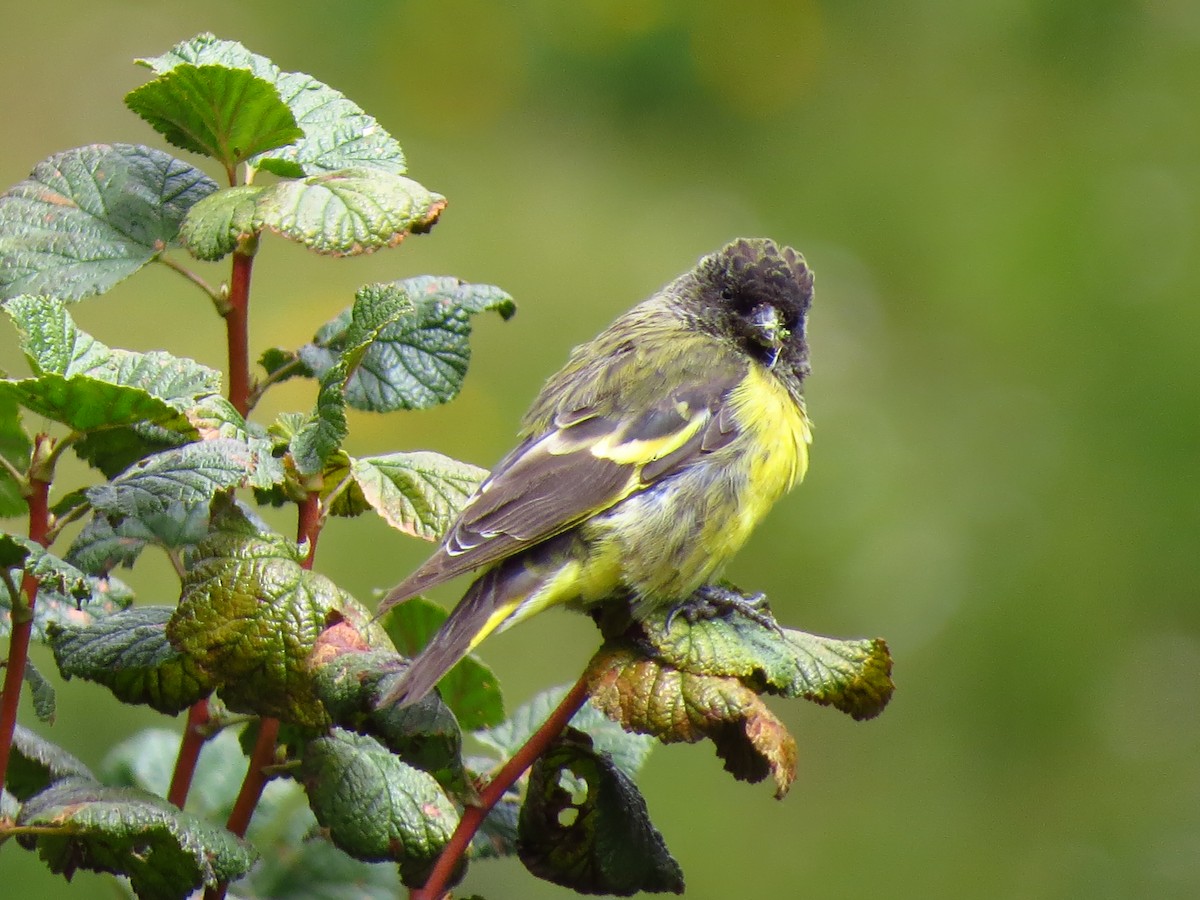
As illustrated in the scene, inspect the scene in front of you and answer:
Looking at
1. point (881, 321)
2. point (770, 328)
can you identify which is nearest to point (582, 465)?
→ point (770, 328)

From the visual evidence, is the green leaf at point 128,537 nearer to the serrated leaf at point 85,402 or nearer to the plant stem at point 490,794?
the serrated leaf at point 85,402

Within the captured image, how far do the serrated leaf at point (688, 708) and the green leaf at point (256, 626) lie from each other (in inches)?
11.5

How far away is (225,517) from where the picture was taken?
1.62 meters

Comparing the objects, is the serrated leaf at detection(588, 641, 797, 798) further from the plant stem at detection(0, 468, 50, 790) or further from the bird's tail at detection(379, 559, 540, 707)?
the plant stem at detection(0, 468, 50, 790)

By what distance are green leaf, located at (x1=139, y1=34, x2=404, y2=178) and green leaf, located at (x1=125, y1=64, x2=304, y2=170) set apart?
0.07m

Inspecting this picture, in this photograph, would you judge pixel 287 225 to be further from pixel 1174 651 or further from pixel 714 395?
pixel 1174 651

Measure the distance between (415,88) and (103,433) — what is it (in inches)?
177

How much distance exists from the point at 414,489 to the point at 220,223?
351 mm

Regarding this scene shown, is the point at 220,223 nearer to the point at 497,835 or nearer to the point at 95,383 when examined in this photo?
the point at 95,383

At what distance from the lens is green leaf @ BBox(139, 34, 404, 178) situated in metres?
1.74

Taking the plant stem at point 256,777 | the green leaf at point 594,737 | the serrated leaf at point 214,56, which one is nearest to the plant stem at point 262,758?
the plant stem at point 256,777

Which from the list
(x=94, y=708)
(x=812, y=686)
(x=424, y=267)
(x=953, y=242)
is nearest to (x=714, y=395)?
(x=812, y=686)

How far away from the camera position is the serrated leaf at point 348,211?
5.09 feet

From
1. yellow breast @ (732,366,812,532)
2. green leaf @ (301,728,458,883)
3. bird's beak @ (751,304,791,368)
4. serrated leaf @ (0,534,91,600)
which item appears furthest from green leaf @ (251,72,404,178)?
bird's beak @ (751,304,791,368)
